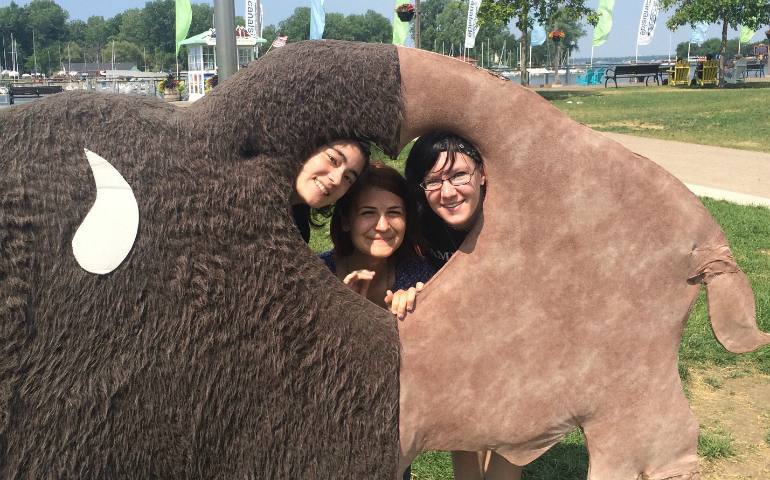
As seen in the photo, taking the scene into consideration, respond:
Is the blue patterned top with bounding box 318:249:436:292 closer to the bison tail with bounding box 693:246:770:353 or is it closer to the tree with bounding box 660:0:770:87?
the bison tail with bounding box 693:246:770:353

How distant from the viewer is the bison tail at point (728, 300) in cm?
172

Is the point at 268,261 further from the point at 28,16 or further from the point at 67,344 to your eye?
the point at 28,16

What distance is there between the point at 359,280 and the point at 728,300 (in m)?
0.99

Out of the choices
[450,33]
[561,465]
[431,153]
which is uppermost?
[450,33]

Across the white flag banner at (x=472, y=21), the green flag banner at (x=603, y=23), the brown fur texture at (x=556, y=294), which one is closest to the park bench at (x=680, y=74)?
the green flag banner at (x=603, y=23)

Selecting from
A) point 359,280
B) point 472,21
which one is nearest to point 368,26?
point 472,21

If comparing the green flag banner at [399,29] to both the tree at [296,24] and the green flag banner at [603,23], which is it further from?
the tree at [296,24]

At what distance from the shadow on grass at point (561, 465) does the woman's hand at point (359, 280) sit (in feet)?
4.69

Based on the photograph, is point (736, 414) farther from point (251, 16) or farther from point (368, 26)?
point (368, 26)

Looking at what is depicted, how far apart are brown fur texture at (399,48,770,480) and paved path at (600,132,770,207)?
4693 mm

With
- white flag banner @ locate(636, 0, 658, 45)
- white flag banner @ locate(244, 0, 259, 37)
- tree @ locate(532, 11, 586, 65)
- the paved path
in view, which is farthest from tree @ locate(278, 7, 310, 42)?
the paved path

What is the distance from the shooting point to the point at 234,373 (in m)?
1.54

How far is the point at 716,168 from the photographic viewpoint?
845 cm

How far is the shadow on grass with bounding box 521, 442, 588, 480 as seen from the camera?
2.97 meters
